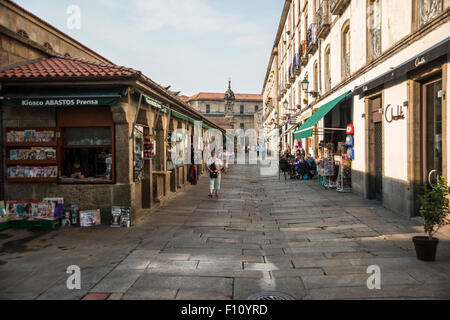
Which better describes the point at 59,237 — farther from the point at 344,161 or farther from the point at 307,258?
the point at 344,161

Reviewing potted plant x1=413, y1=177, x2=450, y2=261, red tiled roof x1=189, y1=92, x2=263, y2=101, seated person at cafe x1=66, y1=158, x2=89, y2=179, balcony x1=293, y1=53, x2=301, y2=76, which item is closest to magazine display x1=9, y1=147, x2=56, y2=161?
seated person at cafe x1=66, y1=158, x2=89, y2=179

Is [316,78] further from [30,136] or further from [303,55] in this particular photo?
[30,136]

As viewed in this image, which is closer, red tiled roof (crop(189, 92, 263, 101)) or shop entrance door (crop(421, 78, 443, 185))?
shop entrance door (crop(421, 78, 443, 185))

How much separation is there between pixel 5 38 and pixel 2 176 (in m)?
3.35

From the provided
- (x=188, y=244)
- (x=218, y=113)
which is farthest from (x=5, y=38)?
(x=218, y=113)

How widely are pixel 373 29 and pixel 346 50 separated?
11.7 ft

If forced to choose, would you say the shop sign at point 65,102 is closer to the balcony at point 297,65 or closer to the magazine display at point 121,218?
the magazine display at point 121,218

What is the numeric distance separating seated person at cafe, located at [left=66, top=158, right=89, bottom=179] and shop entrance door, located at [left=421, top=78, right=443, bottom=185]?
8312 mm

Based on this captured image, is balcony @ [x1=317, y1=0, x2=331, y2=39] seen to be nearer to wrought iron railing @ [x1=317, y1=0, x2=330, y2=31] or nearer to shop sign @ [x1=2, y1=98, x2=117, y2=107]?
wrought iron railing @ [x1=317, y1=0, x2=330, y2=31]

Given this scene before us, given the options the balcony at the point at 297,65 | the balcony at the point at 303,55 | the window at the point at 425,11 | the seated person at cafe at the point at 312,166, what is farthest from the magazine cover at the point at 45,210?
the balcony at the point at 297,65

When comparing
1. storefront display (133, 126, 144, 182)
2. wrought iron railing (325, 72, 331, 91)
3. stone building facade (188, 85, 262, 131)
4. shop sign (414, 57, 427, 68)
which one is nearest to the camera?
shop sign (414, 57, 427, 68)

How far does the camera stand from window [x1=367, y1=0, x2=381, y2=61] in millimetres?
10789

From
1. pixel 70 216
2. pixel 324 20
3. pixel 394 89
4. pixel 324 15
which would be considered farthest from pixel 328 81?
pixel 70 216

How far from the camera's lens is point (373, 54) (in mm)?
11258
